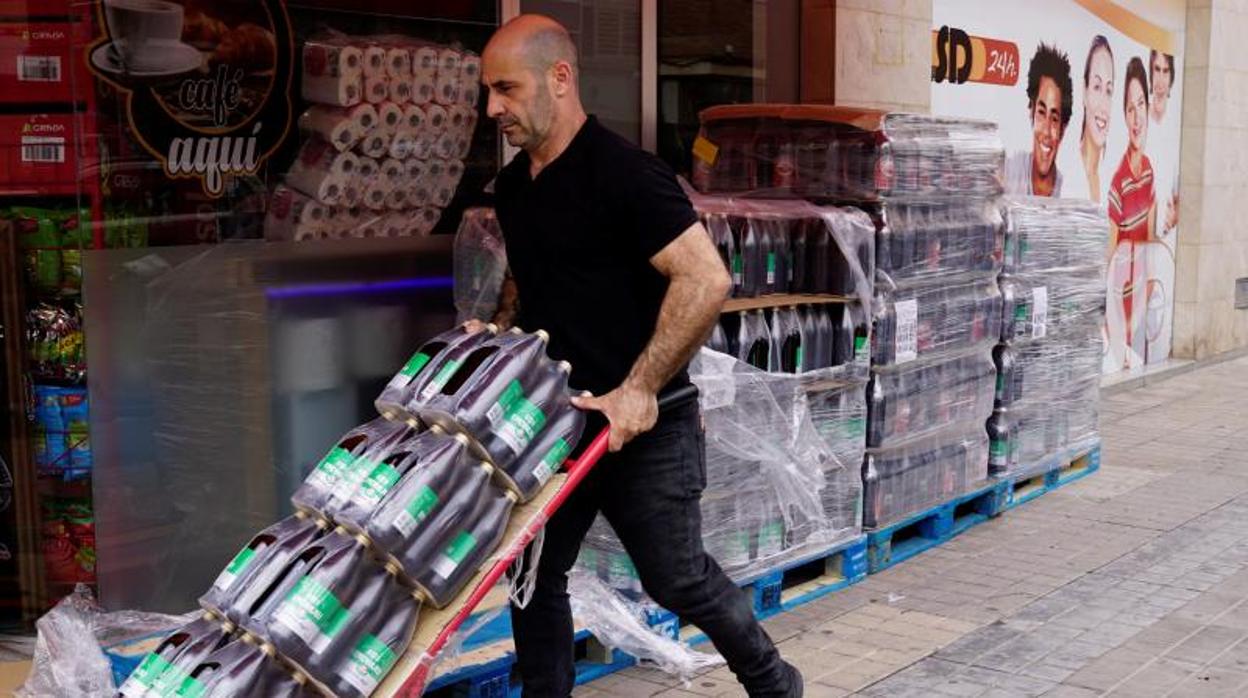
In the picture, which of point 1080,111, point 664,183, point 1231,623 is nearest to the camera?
point 664,183

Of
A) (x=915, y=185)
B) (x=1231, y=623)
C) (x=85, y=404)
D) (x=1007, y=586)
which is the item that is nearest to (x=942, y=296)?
(x=915, y=185)

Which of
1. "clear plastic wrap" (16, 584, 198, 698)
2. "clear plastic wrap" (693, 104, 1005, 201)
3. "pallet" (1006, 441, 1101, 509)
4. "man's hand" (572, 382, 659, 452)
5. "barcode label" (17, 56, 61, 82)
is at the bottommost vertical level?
"pallet" (1006, 441, 1101, 509)

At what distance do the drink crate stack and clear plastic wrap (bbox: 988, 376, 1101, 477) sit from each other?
0.64 feet

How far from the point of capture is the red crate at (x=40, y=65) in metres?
5.32

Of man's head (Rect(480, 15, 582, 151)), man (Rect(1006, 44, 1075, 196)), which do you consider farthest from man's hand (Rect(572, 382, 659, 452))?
man (Rect(1006, 44, 1075, 196))

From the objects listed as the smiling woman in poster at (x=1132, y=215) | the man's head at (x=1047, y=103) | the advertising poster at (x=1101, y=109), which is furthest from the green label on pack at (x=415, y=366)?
the smiling woman in poster at (x=1132, y=215)

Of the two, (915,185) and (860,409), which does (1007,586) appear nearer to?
(860,409)

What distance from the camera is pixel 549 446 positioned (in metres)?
3.74

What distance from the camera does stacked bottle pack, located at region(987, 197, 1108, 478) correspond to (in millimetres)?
7707

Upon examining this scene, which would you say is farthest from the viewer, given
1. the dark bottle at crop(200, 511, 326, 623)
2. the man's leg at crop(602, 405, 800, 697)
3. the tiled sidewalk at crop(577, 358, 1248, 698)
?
the tiled sidewalk at crop(577, 358, 1248, 698)

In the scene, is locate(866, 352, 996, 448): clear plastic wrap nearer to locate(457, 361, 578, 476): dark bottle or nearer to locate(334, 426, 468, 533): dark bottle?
locate(457, 361, 578, 476): dark bottle

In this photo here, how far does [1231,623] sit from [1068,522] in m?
1.70

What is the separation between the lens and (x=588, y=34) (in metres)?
7.54

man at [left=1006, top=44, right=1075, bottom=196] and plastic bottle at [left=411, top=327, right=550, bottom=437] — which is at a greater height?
man at [left=1006, top=44, right=1075, bottom=196]
